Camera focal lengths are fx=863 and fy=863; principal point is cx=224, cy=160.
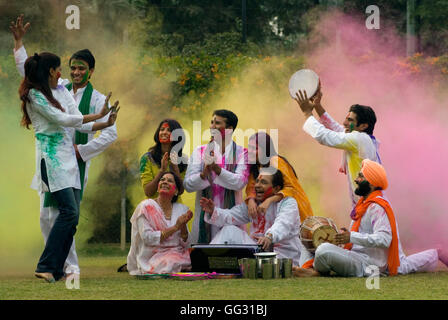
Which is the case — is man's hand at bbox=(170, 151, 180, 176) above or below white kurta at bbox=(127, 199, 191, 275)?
above

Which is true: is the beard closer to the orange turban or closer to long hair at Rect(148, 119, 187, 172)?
the orange turban

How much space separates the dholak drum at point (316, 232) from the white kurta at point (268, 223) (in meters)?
0.17

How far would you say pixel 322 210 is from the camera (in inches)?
484

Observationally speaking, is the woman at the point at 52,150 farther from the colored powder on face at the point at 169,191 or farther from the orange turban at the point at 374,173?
the orange turban at the point at 374,173

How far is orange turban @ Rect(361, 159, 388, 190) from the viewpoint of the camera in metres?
8.02

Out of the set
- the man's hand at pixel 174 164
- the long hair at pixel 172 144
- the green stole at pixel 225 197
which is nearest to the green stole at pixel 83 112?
the long hair at pixel 172 144

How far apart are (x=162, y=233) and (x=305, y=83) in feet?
7.14

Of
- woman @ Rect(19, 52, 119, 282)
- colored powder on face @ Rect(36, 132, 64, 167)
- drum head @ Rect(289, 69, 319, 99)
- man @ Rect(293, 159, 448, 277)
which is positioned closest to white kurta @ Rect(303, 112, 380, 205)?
man @ Rect(293, 159, 448, 277)

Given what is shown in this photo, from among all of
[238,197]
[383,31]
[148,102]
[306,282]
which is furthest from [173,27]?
[306,282]

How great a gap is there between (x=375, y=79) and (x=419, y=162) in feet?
4.54

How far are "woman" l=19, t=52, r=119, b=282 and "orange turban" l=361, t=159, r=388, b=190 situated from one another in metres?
2.65

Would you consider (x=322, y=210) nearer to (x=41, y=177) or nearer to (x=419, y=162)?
(x=419, y=162)

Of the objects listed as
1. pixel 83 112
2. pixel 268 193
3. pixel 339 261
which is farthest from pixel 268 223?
pixel 83 112

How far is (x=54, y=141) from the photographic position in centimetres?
761
